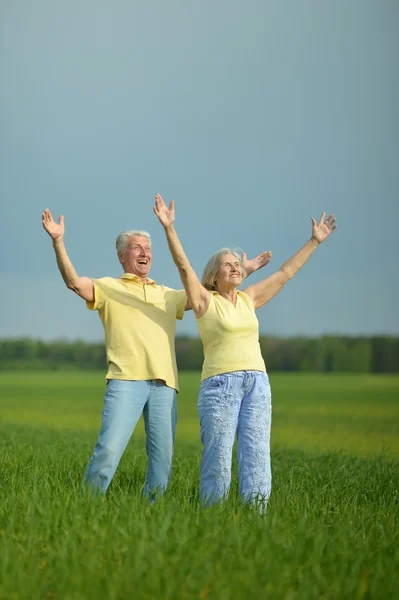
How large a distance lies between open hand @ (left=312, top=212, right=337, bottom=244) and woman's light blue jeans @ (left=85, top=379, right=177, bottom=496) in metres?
1.84

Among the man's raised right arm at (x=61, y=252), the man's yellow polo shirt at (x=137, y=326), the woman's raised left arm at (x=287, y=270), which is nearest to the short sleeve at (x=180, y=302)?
the man's yellow polo shirt at (x=137, y=326)

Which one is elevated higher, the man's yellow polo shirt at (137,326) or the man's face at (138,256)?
the man's face at (138,256)

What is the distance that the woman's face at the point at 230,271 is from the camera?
5.58 m

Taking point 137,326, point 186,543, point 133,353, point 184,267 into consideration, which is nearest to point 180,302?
point 137,326

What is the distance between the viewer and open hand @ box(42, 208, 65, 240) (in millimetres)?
5711

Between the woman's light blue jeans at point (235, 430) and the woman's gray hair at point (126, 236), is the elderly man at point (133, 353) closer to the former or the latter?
the woman's gray hair at point (126, 236)

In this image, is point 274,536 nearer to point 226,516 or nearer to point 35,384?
point 226,516

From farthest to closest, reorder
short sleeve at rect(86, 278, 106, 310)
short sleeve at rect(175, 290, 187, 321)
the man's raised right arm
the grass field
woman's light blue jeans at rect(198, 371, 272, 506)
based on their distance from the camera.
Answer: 1. short sleeve at rect(175, 290, 187, 321)
2. short sleeve at rect(86, 278, 106, 310)
3. the man's raised right arm
4. woman's light blue jeans at rect(198, 371, 272, 506)
5. the grass field

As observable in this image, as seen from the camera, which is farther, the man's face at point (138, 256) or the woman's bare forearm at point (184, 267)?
the man's face at point (138, 256)

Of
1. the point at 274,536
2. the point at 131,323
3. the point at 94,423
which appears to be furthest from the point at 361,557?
the point at 94,423

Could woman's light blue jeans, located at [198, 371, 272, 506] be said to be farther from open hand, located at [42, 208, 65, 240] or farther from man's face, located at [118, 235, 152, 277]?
open hand, located at [42, 208, 65, 240]

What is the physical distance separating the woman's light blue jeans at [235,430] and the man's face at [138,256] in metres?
1.11

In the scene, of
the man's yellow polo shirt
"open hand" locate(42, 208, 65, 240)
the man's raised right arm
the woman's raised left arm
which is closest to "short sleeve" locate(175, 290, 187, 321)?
the man's yellow polo shirt

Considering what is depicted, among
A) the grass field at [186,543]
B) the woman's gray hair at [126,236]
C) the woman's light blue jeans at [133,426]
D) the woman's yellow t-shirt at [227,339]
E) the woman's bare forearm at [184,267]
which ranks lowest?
the grass field at [186,543]
